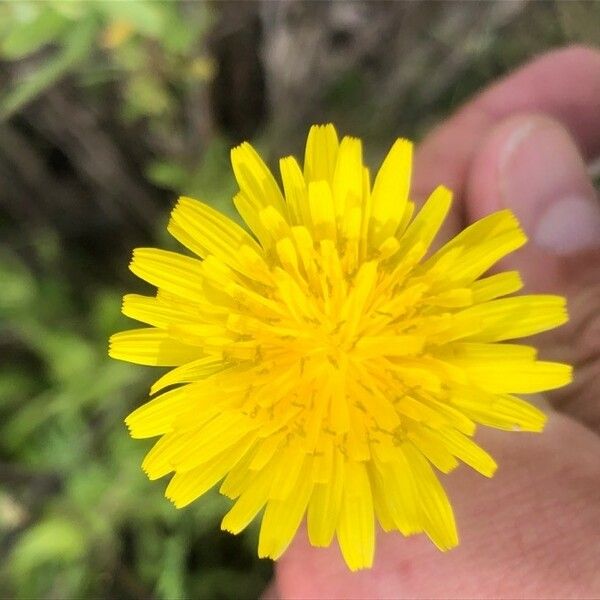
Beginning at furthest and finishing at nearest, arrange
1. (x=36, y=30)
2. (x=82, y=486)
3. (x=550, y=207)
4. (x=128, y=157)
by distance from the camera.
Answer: (x=128, y=157) → (x=82, y=486) → (x=550, y=207) → (x=36, y=30)

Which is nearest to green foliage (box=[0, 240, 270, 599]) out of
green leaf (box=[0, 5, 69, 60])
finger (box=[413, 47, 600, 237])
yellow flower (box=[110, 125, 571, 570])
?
yellow flower (box=[110, 125, 571, 570])

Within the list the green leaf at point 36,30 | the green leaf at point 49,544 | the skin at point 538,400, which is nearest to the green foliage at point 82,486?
the green leaf at point 49,544

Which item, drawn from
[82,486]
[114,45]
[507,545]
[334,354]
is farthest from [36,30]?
[507,545]

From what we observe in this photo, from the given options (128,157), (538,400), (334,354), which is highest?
(128,157)

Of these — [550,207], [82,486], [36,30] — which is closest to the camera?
[36,30]

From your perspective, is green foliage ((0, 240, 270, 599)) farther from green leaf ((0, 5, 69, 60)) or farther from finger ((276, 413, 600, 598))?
green leaf ((0, 5, 69, 60))

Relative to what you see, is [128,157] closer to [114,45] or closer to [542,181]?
[114,45]

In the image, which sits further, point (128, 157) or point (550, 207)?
point (128, 157)

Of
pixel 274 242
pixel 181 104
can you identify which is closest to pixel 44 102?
pixel 181 104
